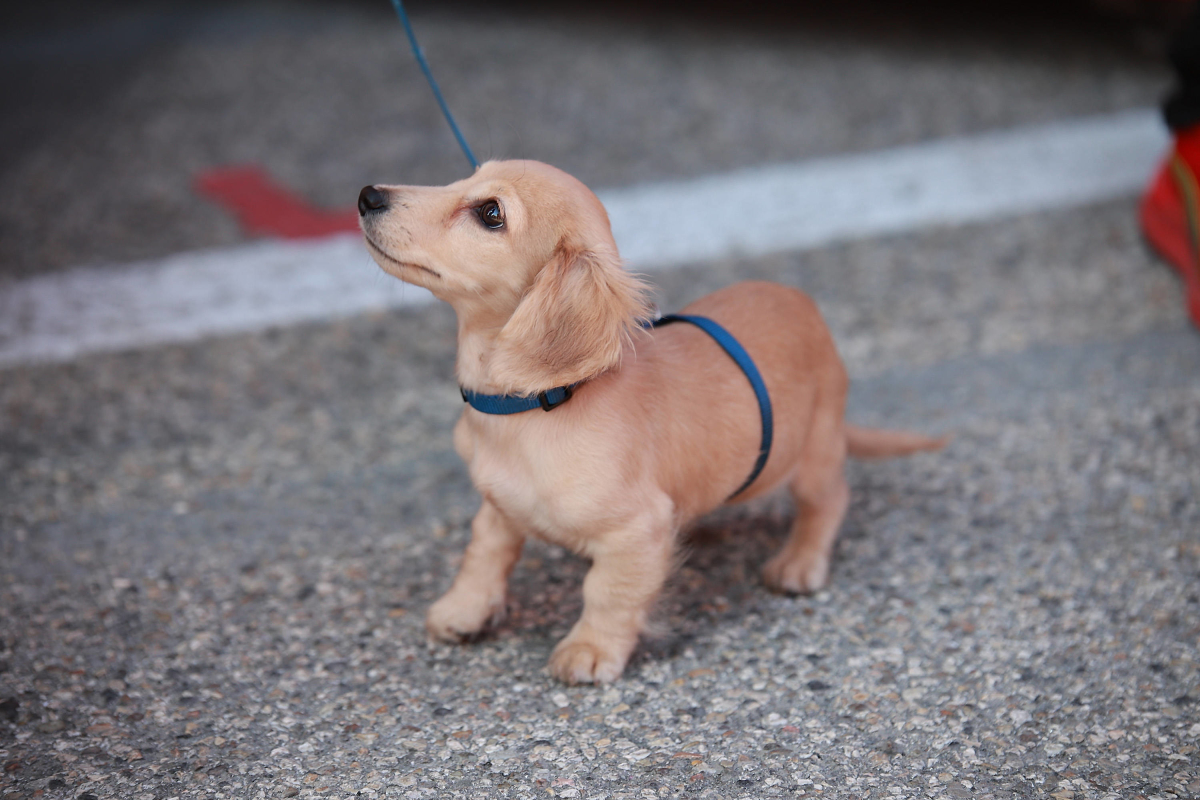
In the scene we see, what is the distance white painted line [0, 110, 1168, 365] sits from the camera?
390 cm

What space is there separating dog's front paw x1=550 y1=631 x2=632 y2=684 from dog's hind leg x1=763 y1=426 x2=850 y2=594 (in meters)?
0.54

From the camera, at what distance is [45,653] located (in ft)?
7.41

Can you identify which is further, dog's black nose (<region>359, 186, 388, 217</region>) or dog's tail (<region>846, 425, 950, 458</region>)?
dog's tail (<region>846, 425, 950, 458</region>)

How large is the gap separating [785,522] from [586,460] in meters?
1.07

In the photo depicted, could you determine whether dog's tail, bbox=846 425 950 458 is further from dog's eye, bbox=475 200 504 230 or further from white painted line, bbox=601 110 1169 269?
white painted line, bbox=601 110 1169 269

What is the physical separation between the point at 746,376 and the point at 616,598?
0.56m

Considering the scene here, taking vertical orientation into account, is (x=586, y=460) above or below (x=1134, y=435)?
above

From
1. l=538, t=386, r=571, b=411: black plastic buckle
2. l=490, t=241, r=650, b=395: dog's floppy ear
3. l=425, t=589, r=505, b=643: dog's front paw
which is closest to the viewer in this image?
l=490, t=241, r=650, b=395: dog's floppy ear

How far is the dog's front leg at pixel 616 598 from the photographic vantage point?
6.73ft

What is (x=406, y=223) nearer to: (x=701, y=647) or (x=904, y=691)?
(x=701, y=647)

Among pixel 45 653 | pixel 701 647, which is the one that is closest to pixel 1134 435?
pixel 701 647

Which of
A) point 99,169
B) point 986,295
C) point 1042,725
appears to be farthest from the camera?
point 99,169

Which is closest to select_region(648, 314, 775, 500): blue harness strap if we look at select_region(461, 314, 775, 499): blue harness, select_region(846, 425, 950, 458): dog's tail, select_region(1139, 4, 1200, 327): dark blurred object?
select_region(461, 314, 775, 499): blue harness

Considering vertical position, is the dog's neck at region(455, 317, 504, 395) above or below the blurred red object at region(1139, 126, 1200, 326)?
above
